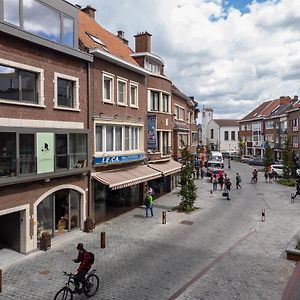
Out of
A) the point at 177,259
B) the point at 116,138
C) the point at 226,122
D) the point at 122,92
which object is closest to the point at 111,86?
the point at 122,92

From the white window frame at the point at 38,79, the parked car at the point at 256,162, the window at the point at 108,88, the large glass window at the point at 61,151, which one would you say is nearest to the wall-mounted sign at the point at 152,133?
the window at the point at 108,88

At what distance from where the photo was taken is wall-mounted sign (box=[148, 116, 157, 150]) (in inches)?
1104

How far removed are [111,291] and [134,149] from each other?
48.5 ft

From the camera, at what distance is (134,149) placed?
87.2ft

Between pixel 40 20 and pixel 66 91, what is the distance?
389 centimetres

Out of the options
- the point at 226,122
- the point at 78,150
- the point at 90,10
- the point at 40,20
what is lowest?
the point at 78,150

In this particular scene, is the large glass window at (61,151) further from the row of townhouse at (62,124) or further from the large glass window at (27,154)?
the large glass window at (27,154)

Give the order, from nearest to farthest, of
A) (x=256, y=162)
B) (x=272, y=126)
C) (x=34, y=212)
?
1. (x=34, y=212)
2. (x=256, y=162)
3. (x=272, y=126)

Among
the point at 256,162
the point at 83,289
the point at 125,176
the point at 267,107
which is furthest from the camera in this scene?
the point at 267,107

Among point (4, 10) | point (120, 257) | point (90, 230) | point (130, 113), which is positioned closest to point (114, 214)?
point (90, 230)

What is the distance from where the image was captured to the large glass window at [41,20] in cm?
1636

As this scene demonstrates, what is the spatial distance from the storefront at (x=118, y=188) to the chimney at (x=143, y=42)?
10239 millimetres

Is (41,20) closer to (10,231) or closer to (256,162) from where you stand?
(10,231)

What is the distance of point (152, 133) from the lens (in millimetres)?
28125
